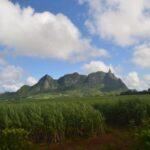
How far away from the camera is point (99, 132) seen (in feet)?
88.2

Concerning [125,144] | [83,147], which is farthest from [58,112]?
[125,144]

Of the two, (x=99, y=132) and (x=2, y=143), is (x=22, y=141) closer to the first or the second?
(x=2, y=143)

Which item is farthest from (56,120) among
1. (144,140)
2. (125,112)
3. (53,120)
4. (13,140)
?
(144,140)

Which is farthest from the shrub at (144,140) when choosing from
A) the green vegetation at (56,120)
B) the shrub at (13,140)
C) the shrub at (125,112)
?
the shrub at (125,112)

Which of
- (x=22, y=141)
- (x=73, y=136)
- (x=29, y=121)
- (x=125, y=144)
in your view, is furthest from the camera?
(x=73, y=136)

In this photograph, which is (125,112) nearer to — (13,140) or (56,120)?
(56,120)

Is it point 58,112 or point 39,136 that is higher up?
point 58,112

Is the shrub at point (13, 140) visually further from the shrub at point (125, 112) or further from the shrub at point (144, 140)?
the shrub at point (125, 112)

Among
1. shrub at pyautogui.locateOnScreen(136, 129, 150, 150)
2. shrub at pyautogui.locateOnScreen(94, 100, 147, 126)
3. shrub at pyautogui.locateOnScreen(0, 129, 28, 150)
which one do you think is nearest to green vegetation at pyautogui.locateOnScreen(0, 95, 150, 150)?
shrub at pyautogui.locateOnScreen(94, 100, 147, 126)

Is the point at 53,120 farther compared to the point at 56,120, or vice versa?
the point at 56,120

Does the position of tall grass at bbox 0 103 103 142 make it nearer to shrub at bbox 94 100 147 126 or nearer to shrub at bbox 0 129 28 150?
shrub at bbox 94 100 147 126

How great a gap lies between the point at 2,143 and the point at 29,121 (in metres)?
6.01

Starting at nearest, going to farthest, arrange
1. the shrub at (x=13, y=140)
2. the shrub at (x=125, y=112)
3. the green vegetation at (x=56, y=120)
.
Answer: the shrub at (x=13, y=140)
the green vegetation at (x=56, y=120)
the shrub at (x=125, y=112)

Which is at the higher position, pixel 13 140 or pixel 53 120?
pixel 53 120
